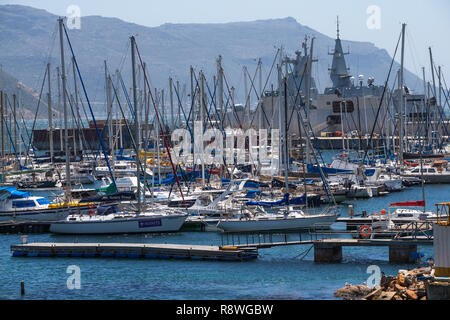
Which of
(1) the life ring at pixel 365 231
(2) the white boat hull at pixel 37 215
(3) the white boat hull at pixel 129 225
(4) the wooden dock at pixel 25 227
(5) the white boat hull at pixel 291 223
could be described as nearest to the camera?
(1) the life ring at pixel 365 231

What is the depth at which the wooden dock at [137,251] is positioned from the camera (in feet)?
109

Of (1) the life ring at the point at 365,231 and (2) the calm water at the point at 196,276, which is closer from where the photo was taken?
(2) the calm water at the point at 196,276

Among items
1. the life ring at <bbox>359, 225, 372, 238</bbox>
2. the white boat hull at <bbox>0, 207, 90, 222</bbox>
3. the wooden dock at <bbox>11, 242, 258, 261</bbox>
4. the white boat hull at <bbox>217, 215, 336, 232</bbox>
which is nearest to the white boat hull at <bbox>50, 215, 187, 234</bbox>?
the white boat hull at <bbox>0, 207, 90, 222</bbox>

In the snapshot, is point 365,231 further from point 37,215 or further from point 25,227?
point 25,227

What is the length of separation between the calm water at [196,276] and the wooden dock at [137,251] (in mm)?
457

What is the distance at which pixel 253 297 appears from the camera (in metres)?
26.8

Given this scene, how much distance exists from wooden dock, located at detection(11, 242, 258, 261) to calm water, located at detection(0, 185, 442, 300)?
0.46 m

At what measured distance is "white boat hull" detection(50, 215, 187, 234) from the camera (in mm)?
40188

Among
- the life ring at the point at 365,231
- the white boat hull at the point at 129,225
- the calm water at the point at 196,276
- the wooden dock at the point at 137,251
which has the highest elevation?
the life ring at the point at 365,231

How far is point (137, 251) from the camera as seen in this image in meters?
35.1

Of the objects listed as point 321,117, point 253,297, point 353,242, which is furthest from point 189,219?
point 321,117

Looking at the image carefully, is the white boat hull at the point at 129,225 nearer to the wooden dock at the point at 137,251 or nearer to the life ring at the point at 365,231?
the wooden dock at the point at 137,251

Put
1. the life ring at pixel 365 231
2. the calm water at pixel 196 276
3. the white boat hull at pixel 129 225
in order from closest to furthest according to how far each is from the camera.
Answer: the calm water at pixel 196 276, the life ring at pixel 365 231, the white boat hull at pixel 129 225

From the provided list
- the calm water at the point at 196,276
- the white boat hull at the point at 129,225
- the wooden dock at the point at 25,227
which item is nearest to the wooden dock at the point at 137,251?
the calm water at the point at 196,276
